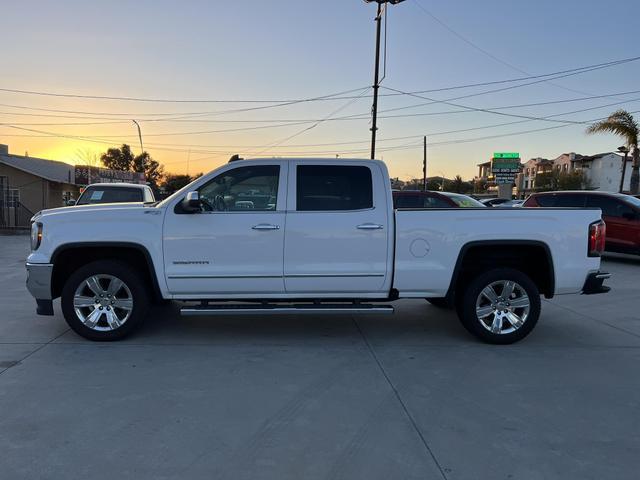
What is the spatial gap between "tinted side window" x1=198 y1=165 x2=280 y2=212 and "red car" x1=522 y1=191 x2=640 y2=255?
10.2 metres

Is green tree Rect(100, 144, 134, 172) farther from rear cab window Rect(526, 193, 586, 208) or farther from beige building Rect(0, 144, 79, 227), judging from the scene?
rear cab window Rect(526, 193, 586, 208)

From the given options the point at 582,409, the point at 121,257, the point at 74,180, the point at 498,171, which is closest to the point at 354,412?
the point at 582,409

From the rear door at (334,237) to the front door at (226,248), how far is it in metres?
0.15

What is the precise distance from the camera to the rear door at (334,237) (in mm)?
5344

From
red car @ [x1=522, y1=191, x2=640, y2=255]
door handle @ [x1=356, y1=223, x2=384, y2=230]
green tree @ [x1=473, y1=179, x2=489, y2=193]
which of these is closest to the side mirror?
door handle @ [x1=356, y1=223, x2=384, y2=230]

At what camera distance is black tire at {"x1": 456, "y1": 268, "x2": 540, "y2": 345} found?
5508 millimetres

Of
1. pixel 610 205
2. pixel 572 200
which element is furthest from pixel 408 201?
pixel 610 205

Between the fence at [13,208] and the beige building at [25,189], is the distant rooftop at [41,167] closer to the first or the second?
the beige building at [25,189]

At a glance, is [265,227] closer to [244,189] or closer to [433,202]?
[244,189]

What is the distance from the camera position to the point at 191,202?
16.9 ft

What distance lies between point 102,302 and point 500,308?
4.27 meters

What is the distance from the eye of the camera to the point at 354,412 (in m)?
3.83

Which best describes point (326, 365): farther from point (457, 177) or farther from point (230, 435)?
point (457, 177)

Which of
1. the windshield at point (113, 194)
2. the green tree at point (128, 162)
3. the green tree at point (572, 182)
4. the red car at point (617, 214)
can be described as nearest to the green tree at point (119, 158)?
the green tree at point (128, 162)
